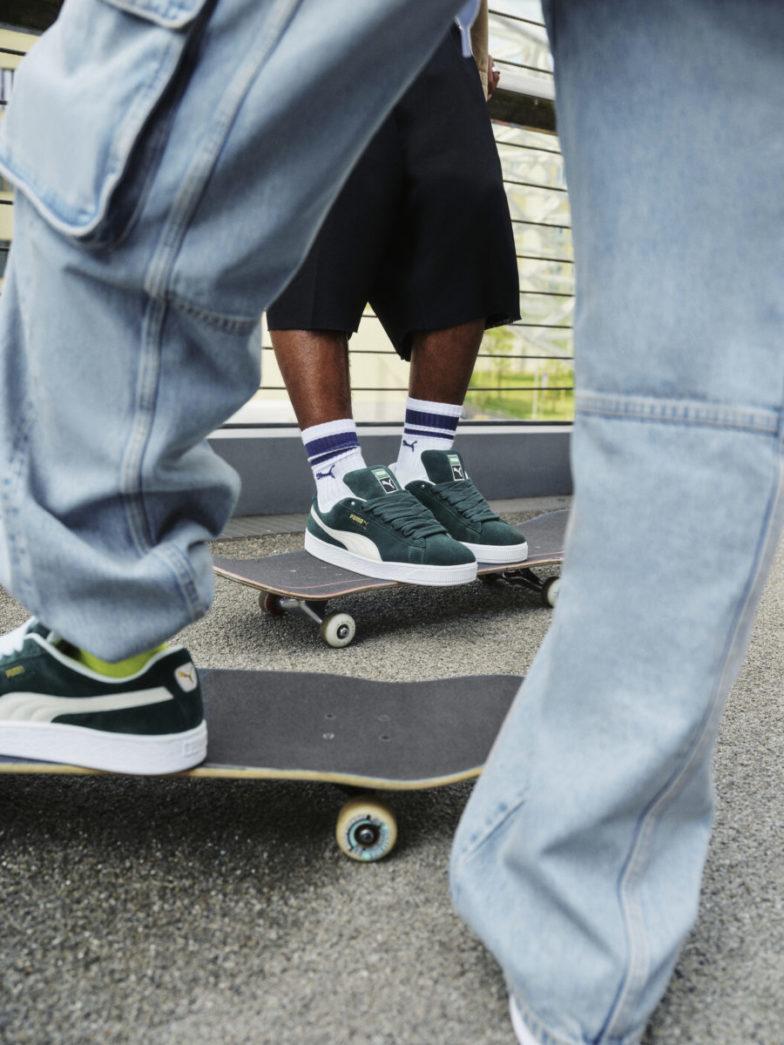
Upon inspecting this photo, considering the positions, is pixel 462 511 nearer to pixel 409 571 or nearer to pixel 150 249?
pixel 409 571

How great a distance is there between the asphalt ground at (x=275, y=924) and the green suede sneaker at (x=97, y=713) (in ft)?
0.34

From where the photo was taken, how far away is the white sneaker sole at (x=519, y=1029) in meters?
0.63

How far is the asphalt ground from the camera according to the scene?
67 centimetres

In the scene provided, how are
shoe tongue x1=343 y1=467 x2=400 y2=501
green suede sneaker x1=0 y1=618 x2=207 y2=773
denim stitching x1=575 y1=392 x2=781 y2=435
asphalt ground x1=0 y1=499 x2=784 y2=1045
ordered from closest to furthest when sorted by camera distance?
denim stitching x1=575 y1=392 x2=781 y2=435 → asphalt ground x1=0 y1=499 x2=784 y2=1045 → green suede sneaker x1=0 y1=618 x2=207 y2=773 → shoe tongue x1=343 y1=467 x2=400 y2=501

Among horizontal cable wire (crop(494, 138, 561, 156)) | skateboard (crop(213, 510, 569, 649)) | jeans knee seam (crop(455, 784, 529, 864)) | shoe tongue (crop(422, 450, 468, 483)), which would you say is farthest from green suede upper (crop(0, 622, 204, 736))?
horizontal cable wire (crop(494, 138, 561, 156))

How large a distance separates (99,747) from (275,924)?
0.81 feet

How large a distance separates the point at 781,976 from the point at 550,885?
297 millimetres

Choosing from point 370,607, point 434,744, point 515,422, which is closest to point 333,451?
point 370,607

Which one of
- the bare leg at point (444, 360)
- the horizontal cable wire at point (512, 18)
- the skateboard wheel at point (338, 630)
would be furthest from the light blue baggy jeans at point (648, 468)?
the horizontal cable wire at point (512, 18)

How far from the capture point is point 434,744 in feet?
3.23

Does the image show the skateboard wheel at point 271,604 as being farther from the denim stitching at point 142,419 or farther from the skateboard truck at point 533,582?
the denim stitching at point 142,419

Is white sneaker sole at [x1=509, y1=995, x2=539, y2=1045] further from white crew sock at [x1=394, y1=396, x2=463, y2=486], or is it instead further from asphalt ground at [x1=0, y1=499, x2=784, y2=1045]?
white crew sock at [x1=394, y1=396, x2=463, y2=486]

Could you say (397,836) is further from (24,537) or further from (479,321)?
(479,321)

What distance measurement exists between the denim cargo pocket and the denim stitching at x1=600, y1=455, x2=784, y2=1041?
0.49 meters
